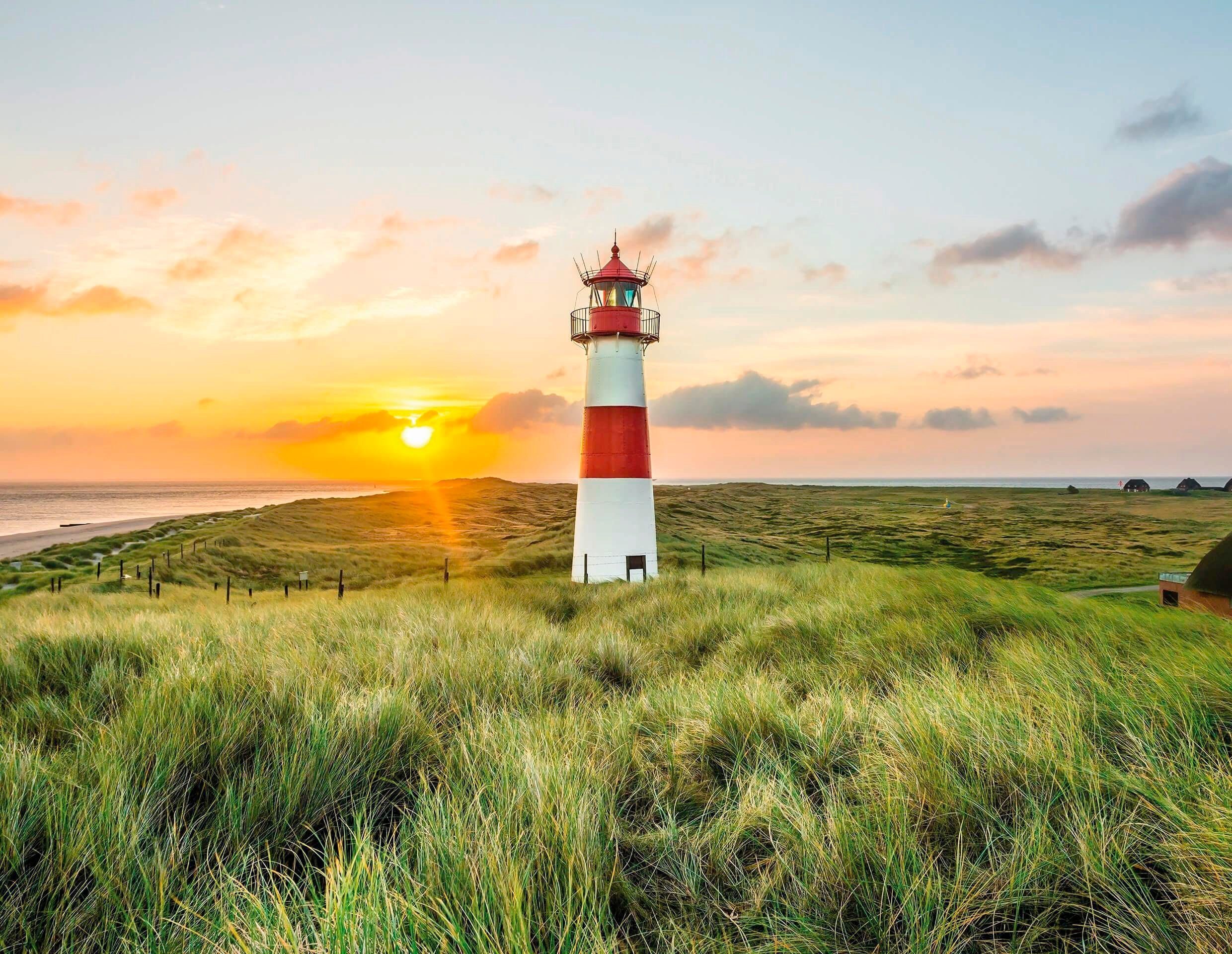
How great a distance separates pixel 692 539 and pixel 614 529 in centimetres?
1594

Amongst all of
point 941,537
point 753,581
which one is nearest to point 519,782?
point 753,581

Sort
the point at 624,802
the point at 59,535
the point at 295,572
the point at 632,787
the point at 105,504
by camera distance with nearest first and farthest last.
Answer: the point at 624,802, the point at 632,787, the point at 295,572, the point at 59,535, the point at 105,504

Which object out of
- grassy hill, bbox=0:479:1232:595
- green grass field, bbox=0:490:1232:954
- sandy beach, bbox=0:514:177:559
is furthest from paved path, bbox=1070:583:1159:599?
sandy beach, bbox=0:514:177:559

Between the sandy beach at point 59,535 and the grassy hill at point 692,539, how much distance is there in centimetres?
455

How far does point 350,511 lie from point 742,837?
71.6m

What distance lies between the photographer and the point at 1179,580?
1133 centimetres

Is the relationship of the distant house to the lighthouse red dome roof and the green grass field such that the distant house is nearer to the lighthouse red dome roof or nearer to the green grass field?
the green grass field

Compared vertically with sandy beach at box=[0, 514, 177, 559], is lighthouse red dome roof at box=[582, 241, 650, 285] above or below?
above

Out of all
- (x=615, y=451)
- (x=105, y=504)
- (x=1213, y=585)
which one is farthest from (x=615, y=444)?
(x=105, y=504)

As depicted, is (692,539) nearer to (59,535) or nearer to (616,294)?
(616,294)

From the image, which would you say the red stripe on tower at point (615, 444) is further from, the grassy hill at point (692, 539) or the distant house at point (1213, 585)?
the distant house at point (1213, 585)

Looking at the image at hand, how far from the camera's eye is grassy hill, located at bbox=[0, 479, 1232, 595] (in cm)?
2833

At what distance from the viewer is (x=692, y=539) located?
32438 millimetres

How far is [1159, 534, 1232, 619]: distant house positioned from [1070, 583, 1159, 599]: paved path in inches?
358
